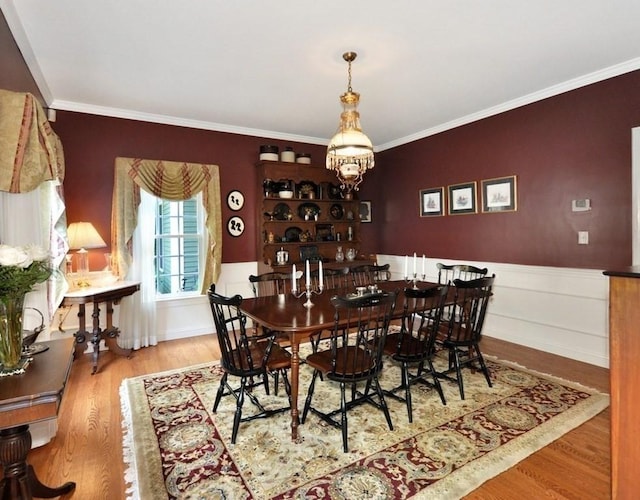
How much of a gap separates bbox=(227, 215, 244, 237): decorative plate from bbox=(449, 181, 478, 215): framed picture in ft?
9.55

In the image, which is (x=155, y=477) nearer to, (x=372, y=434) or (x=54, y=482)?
(x=54, y=482)

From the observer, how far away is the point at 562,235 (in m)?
3.76

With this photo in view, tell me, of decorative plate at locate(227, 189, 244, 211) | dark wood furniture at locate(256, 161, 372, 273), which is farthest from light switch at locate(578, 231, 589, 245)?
decorative plate at locate(227, 189, 244, 211)

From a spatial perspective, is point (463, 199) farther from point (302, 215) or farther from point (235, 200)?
point (235, 200)

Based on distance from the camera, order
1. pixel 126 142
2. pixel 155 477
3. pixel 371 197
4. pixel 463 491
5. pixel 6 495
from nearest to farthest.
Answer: pixel 6 495, pixel 463 491, pixel 155 477, pixel 126 142, pixel 371 197

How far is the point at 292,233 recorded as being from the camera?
17.8 ft

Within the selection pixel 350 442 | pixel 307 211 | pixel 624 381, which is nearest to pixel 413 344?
pixel 350 442

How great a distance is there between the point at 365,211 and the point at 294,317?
3910 millimetres

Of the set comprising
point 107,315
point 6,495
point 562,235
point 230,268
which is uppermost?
point 562,235

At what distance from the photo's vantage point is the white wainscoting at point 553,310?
349 cm

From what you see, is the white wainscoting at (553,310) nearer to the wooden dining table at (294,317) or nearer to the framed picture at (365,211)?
the wooden dining table at (294,317)

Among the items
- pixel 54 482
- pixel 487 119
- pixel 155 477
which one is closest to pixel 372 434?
pixel 155 477

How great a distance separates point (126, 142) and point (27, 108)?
226 centimetres

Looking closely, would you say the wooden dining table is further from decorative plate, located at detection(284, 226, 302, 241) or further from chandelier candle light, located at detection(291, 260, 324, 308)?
decorative plate, located at detection(284, 226, 302, 241)
